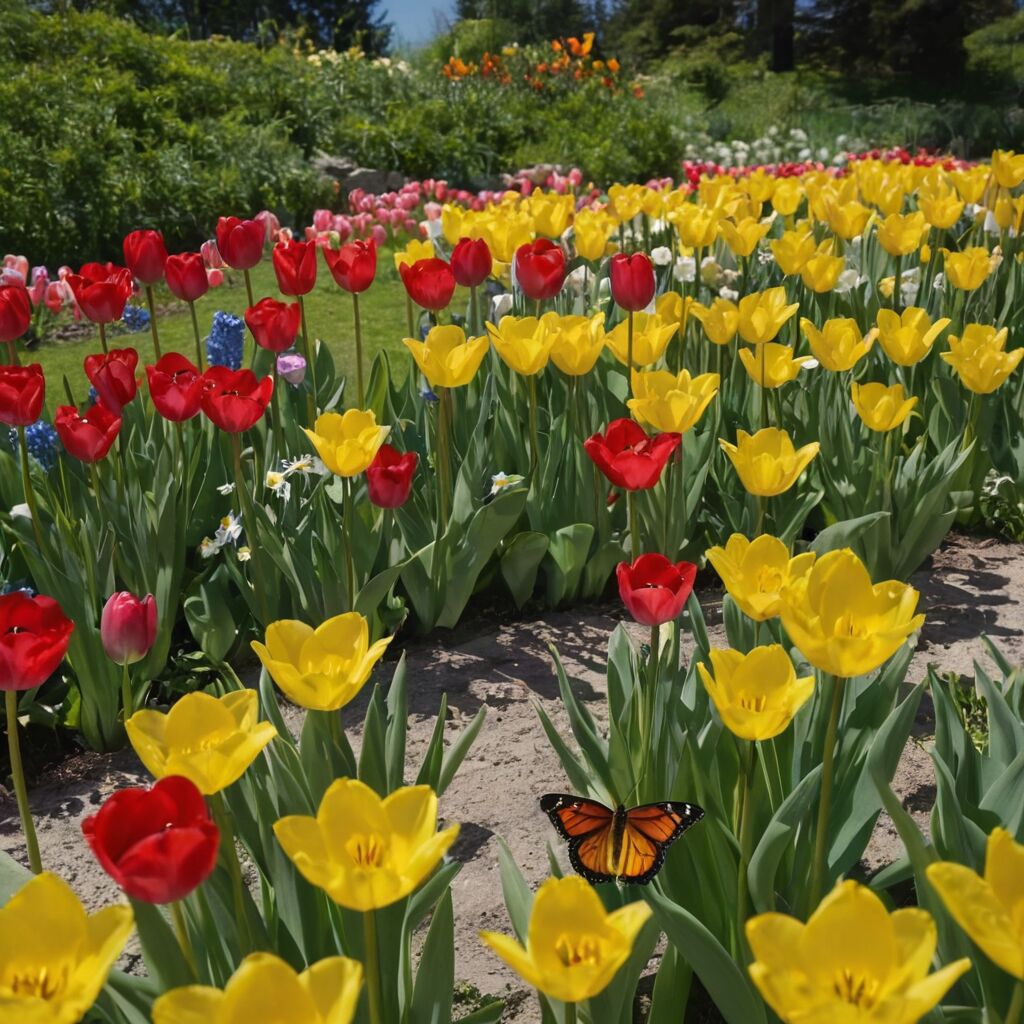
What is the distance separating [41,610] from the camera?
1396mm

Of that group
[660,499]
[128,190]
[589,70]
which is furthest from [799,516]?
[589,70]

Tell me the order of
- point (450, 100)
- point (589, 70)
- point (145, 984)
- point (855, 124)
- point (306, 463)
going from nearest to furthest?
point (145, 984)
point (306, 463)
point (450, 100)
point (589, 70)
point (855, 124)

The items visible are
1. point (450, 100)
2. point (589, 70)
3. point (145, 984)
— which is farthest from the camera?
point (589, 70)

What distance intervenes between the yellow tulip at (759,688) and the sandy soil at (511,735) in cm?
68

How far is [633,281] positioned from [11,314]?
1.41 m

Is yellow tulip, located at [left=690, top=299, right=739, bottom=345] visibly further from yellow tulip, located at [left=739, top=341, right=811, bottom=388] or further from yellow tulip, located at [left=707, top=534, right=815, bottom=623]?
yellow tulip, located at [left=707, top=534, right=815, bottom=623]

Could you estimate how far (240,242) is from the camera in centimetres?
296

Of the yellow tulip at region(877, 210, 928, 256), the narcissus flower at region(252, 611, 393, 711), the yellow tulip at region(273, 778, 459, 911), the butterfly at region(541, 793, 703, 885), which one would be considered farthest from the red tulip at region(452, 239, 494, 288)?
the yellow tulip at region(273, 778, 459, 911)

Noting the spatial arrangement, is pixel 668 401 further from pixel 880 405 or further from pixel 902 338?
pixel 902 338

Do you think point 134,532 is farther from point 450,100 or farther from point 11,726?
point 450,100

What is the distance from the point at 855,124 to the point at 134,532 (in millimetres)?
17109

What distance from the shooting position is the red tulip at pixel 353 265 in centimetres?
290

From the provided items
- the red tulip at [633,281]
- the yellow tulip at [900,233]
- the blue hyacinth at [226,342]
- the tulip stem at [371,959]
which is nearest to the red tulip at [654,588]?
the tulip stem at [371,959]

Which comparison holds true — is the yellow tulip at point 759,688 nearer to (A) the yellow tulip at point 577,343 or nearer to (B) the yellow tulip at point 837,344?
(A) the yellow tulip at point 577,343
